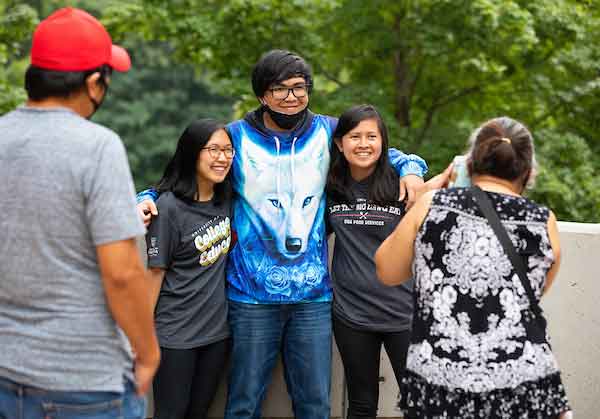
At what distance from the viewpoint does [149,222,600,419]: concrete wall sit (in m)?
4.25

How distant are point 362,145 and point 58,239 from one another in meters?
1.76

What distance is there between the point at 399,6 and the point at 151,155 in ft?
70.4

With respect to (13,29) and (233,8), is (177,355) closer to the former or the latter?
(233,8)

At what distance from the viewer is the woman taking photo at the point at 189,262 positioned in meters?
3.53

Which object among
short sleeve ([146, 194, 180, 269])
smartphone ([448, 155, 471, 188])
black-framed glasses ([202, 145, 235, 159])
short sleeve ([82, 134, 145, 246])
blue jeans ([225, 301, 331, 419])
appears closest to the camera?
short sleeve ([82, 134, 145, 246])

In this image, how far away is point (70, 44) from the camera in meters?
2.26

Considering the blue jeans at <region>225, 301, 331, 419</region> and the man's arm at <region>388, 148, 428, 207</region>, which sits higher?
the man's arm at <region>388, 148, 428, 207</region>

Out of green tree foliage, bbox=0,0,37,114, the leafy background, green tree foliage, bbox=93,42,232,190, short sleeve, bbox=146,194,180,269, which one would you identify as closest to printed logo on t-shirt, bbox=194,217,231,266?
short sleeve, bbox=146,194,180,269

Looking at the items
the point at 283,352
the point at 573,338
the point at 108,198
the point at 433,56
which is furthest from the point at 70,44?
the point at 433,56

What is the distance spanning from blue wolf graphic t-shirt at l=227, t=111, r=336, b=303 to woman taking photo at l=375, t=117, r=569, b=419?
0.97m

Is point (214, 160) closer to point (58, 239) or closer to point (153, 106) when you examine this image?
point (58, 239)

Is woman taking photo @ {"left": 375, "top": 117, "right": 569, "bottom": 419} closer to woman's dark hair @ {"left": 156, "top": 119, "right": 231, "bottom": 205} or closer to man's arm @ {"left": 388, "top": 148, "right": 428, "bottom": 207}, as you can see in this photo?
man's arm @ {"left": 388, "top": 148, "right": 428, "bottom": 207}

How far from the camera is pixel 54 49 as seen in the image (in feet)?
7.42

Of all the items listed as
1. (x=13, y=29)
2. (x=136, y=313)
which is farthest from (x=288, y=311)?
(x=13, y=29)
